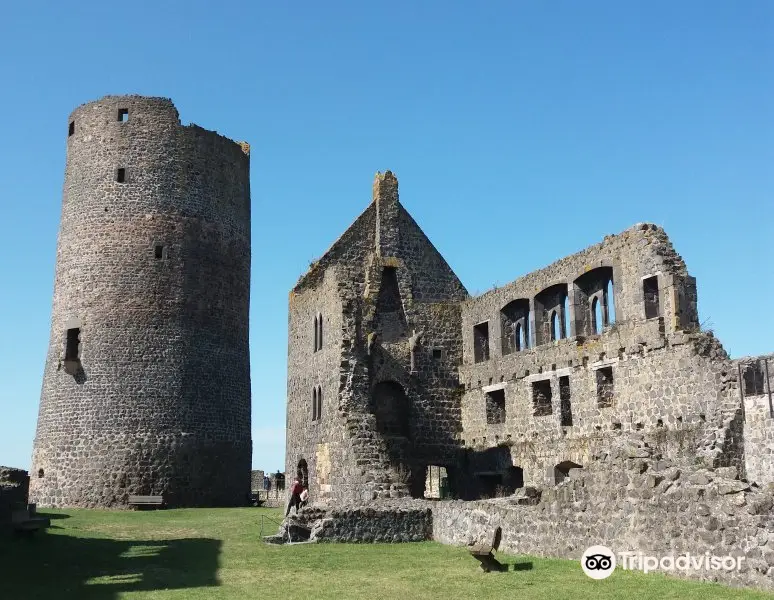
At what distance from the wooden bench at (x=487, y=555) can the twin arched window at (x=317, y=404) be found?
13615 mm

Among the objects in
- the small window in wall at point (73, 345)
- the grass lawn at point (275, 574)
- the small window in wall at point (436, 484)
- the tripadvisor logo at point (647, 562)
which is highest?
the small window in wall at point (73, 345)

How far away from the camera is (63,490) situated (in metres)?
33.6

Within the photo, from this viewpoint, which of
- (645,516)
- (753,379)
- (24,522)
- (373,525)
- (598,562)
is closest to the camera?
(645,516)

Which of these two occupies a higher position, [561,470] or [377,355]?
[377,355]

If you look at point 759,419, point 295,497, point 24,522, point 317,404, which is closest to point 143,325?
point 317,404

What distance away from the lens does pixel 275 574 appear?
14.9m

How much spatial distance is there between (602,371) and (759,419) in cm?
504

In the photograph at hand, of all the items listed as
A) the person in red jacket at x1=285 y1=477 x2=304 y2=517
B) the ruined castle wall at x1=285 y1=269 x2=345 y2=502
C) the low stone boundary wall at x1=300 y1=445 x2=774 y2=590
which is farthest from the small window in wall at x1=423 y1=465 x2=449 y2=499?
the low stone boundary wall at x1=300 y1=445 x2=774 y2=590

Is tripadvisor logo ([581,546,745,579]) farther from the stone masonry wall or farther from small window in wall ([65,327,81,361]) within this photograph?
small window in wall ([65,327,81,361])

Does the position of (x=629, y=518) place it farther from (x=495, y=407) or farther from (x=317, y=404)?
(x=317, y=404)

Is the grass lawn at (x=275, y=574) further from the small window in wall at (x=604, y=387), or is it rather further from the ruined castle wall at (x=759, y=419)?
the small window in wall at (x=604, y=387)

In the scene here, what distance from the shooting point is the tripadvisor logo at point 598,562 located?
531 inches

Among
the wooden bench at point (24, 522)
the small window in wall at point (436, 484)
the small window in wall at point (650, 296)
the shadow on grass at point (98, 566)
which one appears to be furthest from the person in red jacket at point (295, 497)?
the small window in wall at point (650, 296)

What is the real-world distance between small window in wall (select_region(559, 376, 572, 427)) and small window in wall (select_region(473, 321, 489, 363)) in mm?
4303
